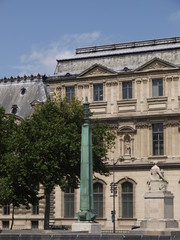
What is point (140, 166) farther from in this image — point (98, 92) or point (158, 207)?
point (158, 207)

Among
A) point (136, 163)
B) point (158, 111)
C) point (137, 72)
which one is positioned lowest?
point (136, 163)

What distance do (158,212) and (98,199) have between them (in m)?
26.4

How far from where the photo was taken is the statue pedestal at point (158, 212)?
43.7 meters

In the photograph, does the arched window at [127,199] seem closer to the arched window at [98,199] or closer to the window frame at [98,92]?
the arched window at [98,199]

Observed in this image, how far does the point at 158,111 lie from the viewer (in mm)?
69000

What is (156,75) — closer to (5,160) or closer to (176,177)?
(176,177)

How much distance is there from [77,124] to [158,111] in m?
14.5

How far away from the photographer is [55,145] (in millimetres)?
54656

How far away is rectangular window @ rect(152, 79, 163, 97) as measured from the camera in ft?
227

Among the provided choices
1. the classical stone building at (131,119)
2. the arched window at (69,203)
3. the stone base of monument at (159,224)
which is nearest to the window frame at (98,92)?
the classical stone building at (131,119)

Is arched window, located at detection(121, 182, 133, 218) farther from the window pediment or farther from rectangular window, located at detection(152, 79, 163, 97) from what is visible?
the window pediment

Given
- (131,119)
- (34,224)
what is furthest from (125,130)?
(34,224)

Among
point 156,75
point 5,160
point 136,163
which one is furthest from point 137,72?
point 5,160

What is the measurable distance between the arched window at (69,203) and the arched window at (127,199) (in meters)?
5.88
